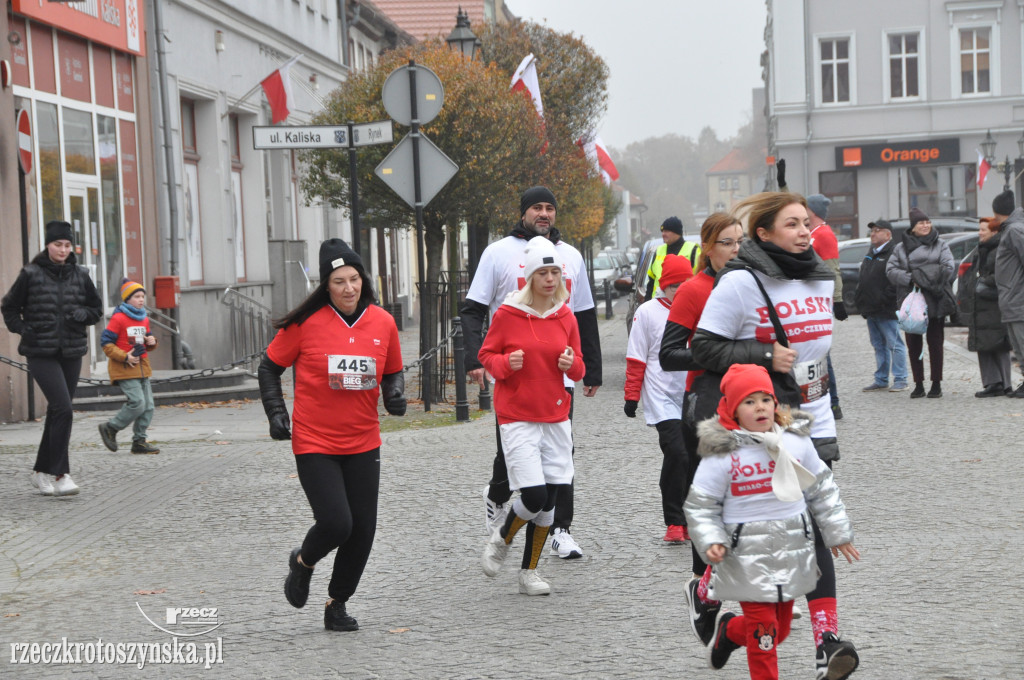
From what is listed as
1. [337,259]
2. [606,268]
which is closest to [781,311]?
[337,259]

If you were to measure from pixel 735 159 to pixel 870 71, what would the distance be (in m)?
134

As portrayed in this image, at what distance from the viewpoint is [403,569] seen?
7043 millimetres

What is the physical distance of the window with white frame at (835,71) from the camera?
1879 inches

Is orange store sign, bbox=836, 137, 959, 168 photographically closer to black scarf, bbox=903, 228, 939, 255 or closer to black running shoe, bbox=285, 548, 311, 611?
black scarf, bbox=903, 228, 939, 255

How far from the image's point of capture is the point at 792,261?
16.6 ft

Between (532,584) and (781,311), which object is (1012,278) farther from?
(781,311)

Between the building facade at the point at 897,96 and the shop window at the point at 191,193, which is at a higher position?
the building facade at the point at 897,96

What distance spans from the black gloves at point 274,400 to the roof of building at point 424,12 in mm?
44744

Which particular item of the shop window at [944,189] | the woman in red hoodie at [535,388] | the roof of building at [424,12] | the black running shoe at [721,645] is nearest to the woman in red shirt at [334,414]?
the woman in red hoodie at [535,388]

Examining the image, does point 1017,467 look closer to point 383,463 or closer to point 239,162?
point 383,463

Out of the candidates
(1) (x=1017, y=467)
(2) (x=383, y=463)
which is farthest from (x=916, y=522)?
(2) (x=383, y=463)

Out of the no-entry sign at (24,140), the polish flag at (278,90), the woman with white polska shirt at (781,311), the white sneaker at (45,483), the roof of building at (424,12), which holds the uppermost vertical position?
the roof of building at (424,12)

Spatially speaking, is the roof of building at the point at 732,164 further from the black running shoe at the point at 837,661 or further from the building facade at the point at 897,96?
the black running shoe at the point at 837,661

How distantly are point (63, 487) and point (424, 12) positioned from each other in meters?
42.4
